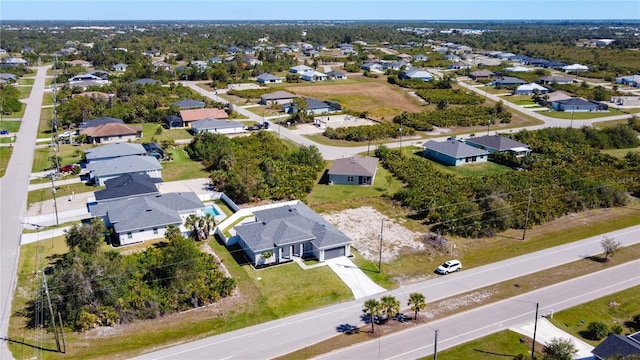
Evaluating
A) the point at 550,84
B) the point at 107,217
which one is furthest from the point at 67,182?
the point at 550,84

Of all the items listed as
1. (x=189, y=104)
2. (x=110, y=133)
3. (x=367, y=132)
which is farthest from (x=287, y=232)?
(x=189, y=104)

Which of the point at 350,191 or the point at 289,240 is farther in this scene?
the point at 350,191

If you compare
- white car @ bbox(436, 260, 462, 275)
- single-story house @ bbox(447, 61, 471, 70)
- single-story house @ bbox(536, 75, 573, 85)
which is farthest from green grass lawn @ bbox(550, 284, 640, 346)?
single-story house @ bbox(447, 61, 471, 70)

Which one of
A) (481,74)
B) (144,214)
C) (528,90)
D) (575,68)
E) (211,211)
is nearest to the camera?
(144,214)

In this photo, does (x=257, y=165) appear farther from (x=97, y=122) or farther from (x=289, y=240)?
(x=97, y=122)

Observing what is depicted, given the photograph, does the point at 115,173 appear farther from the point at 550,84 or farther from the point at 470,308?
the point at 550,84

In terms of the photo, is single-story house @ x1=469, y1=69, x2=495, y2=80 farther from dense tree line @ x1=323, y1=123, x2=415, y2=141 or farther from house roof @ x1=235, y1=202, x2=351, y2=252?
house roof @ x1=235, y1=202, x2=351, y2=252
